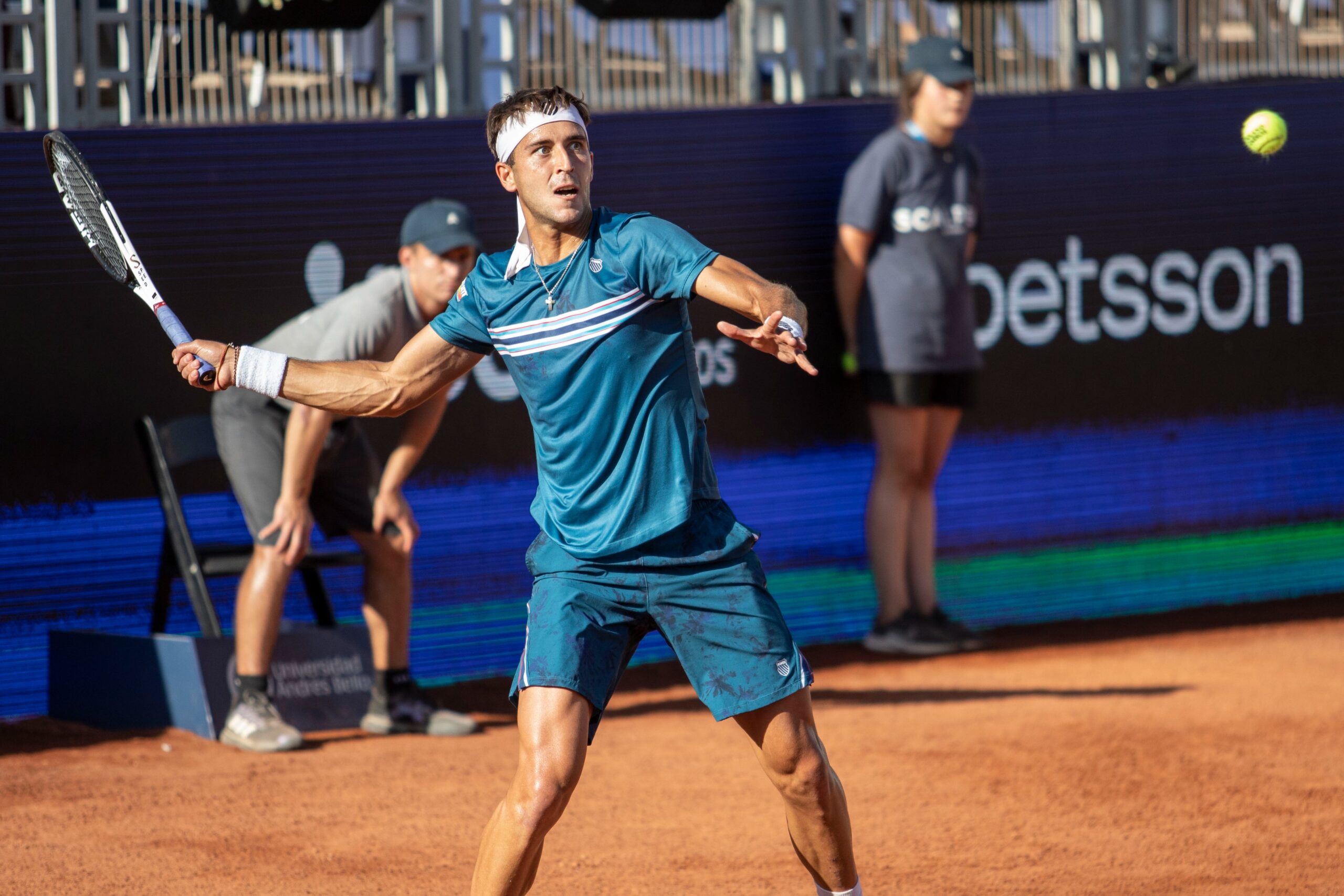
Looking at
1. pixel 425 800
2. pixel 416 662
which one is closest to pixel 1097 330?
pixel 416 662

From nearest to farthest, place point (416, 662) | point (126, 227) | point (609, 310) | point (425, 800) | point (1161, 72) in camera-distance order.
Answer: point (609, 310) → point (425, 800) → point (126, 227) → point (416, 662) → point (1161, 72)

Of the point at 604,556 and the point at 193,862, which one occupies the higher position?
the point at 604,556

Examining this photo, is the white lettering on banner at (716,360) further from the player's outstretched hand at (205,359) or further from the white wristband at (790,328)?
the white wristband at (790,328)

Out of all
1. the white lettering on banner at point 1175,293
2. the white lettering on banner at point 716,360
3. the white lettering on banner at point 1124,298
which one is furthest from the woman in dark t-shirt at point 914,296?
the white lettering on banner at point 1175,293

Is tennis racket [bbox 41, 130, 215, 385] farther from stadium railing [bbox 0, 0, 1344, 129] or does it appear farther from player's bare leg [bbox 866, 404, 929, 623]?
player's bare leg [bbox 866, 404, 929, 623]

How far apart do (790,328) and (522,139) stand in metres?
0.79

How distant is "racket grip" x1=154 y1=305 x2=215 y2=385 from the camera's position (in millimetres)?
3535

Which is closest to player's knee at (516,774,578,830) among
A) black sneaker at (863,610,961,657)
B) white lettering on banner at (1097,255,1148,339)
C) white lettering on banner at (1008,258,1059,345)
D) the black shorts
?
the black shorts

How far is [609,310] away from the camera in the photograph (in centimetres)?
338

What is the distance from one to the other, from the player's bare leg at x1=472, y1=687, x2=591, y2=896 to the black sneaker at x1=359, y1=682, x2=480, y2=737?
2.56 m

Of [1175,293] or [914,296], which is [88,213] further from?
[1175,293]

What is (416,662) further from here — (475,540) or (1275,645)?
(1275,645)

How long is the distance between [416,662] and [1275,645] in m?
3.59

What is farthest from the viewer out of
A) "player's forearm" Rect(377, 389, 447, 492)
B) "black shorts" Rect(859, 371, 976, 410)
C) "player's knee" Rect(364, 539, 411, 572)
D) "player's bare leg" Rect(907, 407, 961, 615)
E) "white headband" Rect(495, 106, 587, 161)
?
"player's bare leg" Rect(907, 407, 961, 615)
